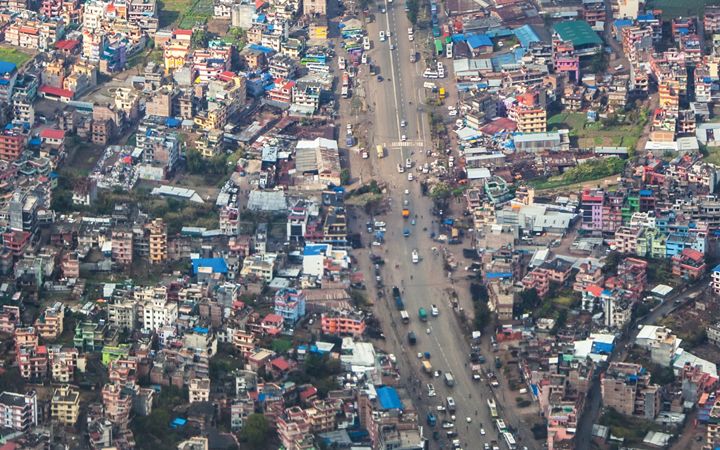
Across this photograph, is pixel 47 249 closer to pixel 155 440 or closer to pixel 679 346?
pixel 155 440

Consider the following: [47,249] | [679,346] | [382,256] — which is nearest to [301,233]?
[382,256]

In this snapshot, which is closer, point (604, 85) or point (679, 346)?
point (679, 346)

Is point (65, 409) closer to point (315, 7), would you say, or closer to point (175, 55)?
point (175, 55)

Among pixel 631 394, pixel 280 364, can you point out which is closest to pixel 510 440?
pixel 631 394

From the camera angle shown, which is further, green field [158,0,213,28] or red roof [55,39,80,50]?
green field [158,0,213,28]

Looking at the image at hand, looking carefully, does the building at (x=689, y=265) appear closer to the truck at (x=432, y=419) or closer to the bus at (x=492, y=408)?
the bus at (x=492, y=408)

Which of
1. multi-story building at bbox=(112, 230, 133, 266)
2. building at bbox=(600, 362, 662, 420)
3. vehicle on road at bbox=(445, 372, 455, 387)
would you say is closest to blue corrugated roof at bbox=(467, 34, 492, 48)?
multi-story building at bbox=(112, 230, 133, 266)

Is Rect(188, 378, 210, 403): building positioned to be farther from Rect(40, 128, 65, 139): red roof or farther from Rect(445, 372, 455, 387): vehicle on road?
Rect(40, 128, 65, 139): red roof
